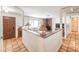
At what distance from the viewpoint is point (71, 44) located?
2168 millimetres

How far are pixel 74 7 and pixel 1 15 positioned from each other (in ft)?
4.23

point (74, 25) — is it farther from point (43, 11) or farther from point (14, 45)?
point (14, 45)

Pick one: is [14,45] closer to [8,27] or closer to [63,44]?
[8,27]

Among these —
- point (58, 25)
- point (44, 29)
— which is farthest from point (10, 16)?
point (58, 25)

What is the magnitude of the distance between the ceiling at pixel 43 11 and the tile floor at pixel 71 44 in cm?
46

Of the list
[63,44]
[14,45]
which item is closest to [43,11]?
[63,44]

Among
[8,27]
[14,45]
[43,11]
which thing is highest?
[43,11]

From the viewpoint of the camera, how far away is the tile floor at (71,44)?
2.14 metres

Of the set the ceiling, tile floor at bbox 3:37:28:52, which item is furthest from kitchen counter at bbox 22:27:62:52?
the ceiling

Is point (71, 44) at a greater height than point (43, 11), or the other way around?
point (43, 11)

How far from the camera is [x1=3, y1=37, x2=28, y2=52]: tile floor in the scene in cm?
217

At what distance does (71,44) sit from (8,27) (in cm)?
117

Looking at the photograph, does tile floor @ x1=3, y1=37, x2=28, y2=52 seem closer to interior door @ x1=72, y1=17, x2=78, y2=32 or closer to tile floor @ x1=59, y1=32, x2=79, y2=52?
tile floor @ x1=59, y1=32, x2=79, y2=52
